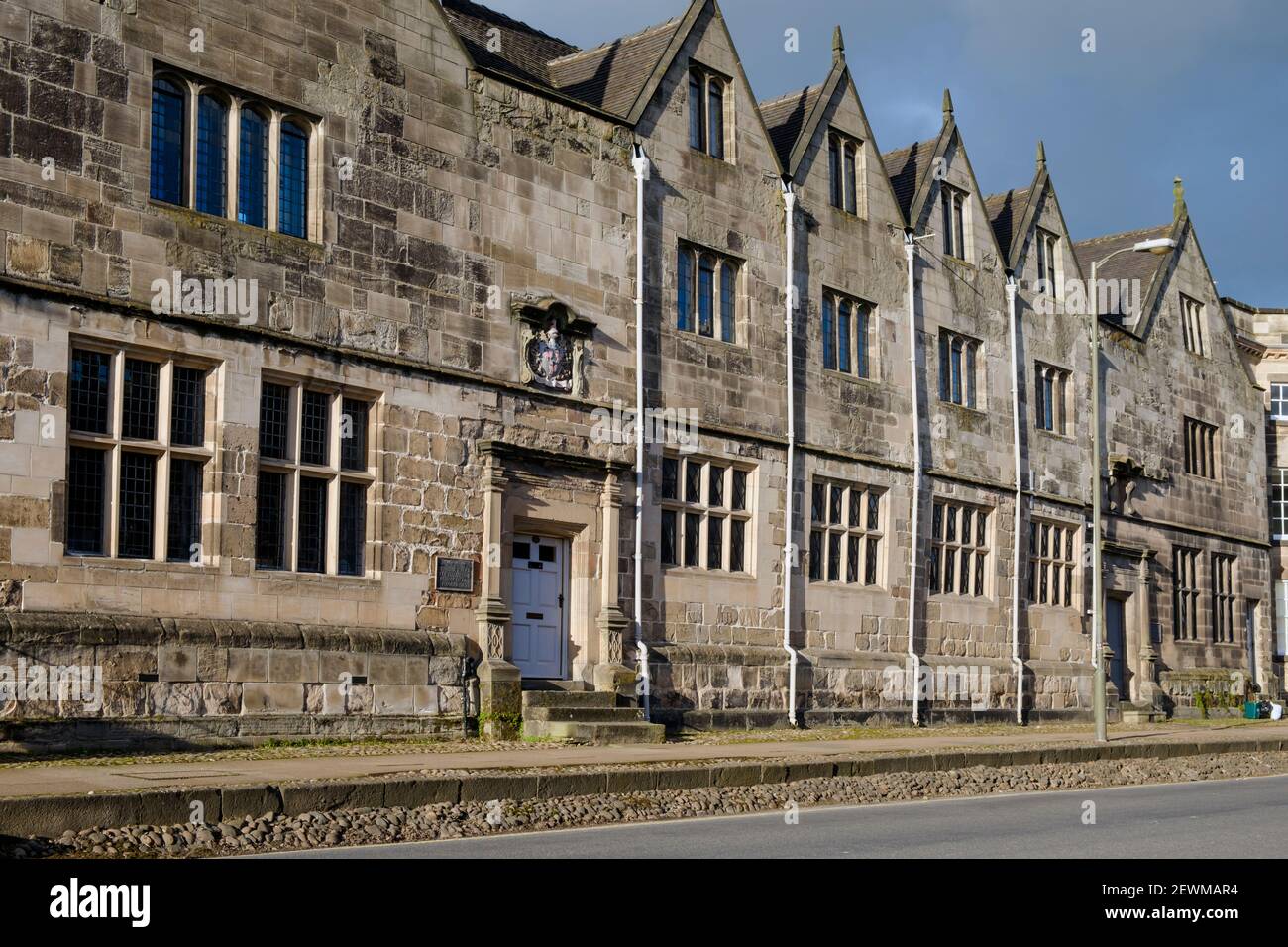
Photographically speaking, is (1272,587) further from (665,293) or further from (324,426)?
(324,426)

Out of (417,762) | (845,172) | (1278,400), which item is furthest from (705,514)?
(1278,400)

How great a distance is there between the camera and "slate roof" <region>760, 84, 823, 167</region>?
26984 mm

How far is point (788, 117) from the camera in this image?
91.1 feet

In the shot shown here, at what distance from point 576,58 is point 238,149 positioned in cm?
943

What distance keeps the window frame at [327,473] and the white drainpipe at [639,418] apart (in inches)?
181

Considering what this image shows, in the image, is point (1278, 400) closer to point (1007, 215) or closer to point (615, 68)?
point (1007, 215)

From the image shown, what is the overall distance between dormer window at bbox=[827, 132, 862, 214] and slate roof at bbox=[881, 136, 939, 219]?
4.57ft

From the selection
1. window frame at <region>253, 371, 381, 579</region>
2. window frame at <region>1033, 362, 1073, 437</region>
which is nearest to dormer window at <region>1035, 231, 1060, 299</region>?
window frame at <region>1033, 362, 1073, 437</region>

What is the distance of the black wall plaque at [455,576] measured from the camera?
65.1 feet

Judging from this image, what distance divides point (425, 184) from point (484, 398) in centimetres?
281

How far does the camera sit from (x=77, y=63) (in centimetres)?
1661

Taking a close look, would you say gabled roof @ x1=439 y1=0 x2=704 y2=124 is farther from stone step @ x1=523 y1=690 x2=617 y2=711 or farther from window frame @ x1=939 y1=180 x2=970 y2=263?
stone step @ x1=523 y1=690 x2=617 y2=711
